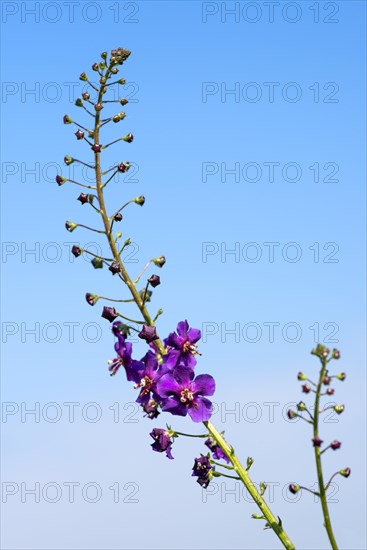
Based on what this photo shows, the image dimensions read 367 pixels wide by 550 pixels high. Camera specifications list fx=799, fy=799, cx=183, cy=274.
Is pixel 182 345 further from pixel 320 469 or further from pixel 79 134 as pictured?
pixel 79 134

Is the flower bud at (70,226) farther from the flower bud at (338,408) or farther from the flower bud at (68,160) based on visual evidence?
the flower bud at (338,408)

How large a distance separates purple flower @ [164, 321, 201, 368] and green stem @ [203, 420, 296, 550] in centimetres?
44

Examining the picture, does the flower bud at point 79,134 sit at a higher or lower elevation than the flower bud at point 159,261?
higher

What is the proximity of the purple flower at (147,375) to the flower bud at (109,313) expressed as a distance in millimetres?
336

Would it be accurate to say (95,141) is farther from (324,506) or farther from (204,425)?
(324,506)

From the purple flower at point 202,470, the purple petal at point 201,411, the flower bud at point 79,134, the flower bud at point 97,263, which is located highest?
the flower bud at point 79,134

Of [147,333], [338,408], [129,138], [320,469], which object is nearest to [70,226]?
[129,138]

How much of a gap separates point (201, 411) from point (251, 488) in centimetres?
61

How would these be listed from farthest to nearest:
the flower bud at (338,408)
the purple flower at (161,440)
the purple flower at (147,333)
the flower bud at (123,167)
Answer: the flower bud at (123,167) < the purple flower at (161,440) < the purple flower at (147,333) < the flower bud at (338,408)

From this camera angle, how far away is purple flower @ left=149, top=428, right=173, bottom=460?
17.5 ft

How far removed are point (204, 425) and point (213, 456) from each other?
330 mm

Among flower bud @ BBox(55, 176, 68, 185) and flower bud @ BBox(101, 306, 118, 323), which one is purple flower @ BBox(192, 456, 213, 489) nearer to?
flower bud @ BBox(101, 306, 118, 323)

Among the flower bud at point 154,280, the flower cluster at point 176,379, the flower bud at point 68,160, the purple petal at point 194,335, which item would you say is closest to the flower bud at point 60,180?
the flower bud at point 68,160

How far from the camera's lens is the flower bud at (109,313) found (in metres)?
5.24
